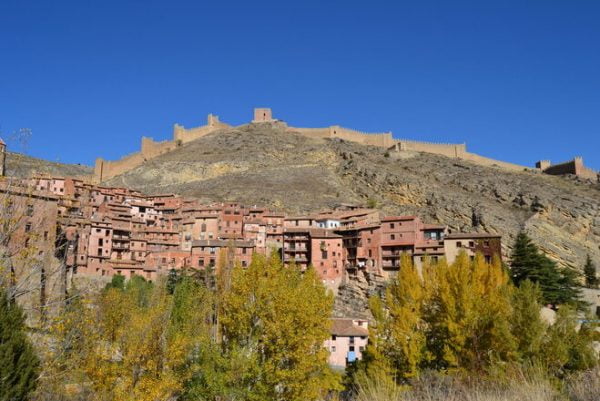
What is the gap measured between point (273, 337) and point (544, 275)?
112 ft

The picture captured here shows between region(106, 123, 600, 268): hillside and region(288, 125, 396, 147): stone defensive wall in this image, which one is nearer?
region(106, 123, 600, 268): hillside

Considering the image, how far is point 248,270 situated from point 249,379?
408cm

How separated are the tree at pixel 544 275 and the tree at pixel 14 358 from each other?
39791 mm

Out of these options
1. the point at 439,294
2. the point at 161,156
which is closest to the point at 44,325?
the point at 439,294

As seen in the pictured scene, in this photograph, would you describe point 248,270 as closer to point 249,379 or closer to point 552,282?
point 249,379

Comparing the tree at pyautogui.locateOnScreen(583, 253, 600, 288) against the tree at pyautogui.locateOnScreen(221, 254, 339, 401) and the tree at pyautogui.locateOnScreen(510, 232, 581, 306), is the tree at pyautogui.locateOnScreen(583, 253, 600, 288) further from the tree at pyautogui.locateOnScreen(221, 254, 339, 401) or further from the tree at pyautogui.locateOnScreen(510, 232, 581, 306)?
the tree at pyautogui.locateOnScreen(221, 254, 339, 401)

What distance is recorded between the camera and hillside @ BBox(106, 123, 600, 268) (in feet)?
219

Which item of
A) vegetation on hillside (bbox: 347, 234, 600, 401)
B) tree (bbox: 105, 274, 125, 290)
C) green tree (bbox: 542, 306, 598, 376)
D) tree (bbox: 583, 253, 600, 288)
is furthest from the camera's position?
tree (bbox: 583, 253, 600, 288)

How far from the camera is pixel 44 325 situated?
12.8 m

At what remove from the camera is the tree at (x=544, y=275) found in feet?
143

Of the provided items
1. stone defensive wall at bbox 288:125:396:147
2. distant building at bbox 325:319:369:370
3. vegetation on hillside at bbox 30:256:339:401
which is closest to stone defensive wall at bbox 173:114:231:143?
stone defensive wall at bbox 288:125:396:147

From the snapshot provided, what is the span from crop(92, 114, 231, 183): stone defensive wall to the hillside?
3.35 metres

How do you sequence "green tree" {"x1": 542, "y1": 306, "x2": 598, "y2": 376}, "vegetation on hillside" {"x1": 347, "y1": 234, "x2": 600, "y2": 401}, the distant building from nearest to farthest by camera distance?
"green tree" {"x1": 542, "y1": 306, "x2": 598, "y2": 376} → "vegetation on hillside" {"x1": 347, "y1": 234, "x2": 600, "y2": 401} → the distant building

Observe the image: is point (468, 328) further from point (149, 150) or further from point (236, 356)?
point (149, 150)
